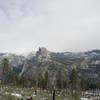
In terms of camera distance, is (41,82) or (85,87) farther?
(85,87)

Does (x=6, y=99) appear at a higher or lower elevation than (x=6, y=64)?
lower

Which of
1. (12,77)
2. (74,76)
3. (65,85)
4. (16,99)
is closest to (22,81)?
(12,77)

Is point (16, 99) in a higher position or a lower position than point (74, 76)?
lower

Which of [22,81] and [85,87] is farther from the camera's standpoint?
[85,87]

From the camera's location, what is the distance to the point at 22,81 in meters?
169

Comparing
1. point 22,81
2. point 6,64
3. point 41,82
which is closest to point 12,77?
point 22,81

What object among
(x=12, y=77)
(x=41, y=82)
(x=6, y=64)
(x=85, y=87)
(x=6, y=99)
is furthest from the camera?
(x=85, y=87)

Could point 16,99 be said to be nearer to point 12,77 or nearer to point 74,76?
point 74,76

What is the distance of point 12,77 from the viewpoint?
17650 cm

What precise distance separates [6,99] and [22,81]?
122m

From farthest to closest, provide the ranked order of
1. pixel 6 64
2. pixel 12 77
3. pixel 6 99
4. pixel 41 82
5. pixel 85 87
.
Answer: pixel 85 87 < pixel 12 77 < pixel 41 82 < pixel 6 64 < pixel 6 99

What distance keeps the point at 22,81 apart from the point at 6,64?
36.9 m

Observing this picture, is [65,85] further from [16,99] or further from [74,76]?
[16,99]

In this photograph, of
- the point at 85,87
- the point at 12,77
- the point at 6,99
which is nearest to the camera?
the point at 6,99
